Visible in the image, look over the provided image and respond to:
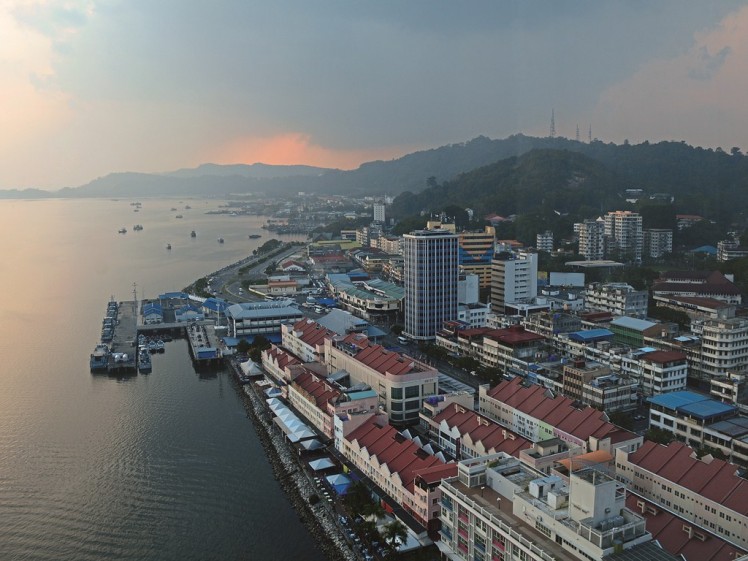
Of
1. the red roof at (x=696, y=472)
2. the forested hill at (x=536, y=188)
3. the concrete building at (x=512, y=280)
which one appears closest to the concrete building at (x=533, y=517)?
the red roof at (x=696, y=472)

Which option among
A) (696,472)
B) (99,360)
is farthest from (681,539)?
(99,360)

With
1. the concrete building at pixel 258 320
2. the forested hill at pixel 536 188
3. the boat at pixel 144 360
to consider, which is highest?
the forested hill at pixel 536 188

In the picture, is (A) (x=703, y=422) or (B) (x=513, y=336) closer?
(A) (x=703, y=422)

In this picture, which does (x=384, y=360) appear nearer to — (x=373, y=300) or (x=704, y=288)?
(x=373, y=300)

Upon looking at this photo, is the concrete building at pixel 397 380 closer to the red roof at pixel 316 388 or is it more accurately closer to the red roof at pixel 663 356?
the red roof at pixel 316 388

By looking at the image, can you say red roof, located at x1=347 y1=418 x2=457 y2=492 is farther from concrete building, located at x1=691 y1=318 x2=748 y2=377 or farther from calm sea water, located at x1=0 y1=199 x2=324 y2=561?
concrete building, located at x1=691 y1=318 x2=748 y2=377
